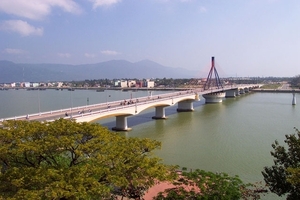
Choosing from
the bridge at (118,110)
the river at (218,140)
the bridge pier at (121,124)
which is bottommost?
the river at (218,140)

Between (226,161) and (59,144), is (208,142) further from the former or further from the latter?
(59,144)

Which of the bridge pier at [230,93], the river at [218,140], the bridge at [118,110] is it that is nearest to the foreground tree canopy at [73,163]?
the river at [218,140]

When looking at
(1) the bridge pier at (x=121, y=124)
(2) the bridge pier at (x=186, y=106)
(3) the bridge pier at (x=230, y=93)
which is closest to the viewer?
(1) the bridge pier at (x=121, y=124)

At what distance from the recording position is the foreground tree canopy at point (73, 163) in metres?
5.00

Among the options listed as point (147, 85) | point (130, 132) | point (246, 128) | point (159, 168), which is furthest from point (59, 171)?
point (147, 85)

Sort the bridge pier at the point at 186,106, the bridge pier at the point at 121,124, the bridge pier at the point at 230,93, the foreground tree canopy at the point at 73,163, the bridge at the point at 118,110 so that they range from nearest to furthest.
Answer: the foreground tree canopy at the point at 73,163, the bridge at the point at 118,110, the bridge pier at the point at 121,124, the bridge pier at the point at 186,106, the bridge pier at the point at 230,93

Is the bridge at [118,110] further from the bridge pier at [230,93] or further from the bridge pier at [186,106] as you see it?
the bridge pier at [230,93]

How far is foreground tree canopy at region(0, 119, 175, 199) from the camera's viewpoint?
197 inches

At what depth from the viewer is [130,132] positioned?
20.9 meters

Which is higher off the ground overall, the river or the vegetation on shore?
the vegetation on shore

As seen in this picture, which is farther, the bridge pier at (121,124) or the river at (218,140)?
the bridge pier at (121,124)

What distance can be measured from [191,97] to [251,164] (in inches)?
833

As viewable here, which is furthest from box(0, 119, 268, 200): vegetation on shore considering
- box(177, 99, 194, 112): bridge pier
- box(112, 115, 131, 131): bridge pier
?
box(177, 99, 194, 112): bridge pier

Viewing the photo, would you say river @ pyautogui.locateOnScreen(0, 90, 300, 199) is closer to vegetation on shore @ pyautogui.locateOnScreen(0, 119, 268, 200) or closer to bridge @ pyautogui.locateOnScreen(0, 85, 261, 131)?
bridge @ pyautogui.locateOnScreen(0, 85, 261, 131)
